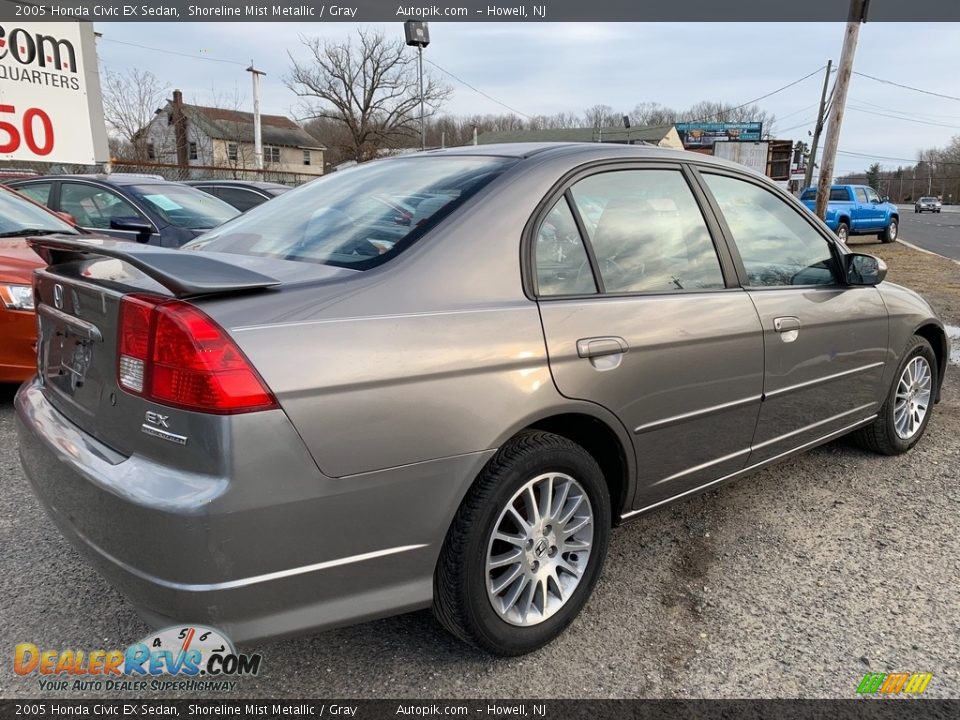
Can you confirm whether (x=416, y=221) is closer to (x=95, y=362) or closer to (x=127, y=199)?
(x=95, y=362)

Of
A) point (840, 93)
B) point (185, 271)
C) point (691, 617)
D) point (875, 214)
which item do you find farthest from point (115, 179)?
point (875, 214)

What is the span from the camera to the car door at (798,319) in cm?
301

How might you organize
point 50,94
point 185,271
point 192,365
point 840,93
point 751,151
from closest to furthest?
1. point 192,365
2. point 185,271
3. point 840,93
4. point 50,94
5. point 751,151

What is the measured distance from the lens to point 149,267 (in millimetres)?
1743

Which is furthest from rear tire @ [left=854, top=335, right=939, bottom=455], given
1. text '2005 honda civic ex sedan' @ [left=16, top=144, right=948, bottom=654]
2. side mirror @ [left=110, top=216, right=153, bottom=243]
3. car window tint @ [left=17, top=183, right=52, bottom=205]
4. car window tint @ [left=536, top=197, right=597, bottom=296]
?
car window tint @ [left=17, top=183, right=52, bottom=205]

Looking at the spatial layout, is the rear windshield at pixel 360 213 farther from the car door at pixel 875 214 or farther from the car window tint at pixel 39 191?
the car door at pixel 875 214

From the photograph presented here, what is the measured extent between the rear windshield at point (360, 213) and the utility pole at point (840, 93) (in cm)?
1312

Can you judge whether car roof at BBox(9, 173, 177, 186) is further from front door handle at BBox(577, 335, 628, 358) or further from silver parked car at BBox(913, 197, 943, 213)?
silver parked car at BBox(913, 197, 943, 213)

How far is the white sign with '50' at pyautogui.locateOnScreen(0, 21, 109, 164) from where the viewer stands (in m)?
14.3

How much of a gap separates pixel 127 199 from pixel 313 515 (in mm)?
6112

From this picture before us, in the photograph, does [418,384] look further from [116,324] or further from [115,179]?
[115,179]

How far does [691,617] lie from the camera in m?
2.56

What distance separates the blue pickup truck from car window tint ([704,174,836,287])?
21.2m

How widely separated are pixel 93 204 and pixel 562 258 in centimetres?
652
